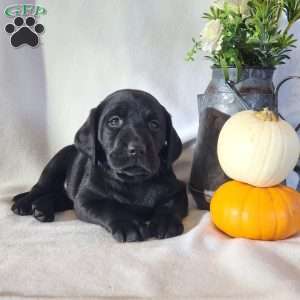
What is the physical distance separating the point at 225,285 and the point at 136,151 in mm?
507

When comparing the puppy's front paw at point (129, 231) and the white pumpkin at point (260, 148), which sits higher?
the white pumpkin at point (260, 148)

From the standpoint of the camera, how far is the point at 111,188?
5.05 feet

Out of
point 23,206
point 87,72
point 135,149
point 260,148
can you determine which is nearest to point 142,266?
point 135,149

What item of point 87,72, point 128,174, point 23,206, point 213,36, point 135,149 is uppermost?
point 213,36

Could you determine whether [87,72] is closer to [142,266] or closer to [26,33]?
[26,33]

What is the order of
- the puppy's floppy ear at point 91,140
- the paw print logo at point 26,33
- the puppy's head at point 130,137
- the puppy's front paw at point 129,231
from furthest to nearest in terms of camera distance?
the paw print logo at point 26,33, the puppy's floppy ear at point 91,140, the puppy's head at point 130,137, the puppy's front paw at point 129,231

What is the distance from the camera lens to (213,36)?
1498mm

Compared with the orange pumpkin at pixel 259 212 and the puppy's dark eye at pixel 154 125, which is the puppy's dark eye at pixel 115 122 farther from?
the orange pumpkin at pixel 259 212

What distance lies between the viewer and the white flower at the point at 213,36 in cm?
150

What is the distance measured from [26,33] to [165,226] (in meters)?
1.13

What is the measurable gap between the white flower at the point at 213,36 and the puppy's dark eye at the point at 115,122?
1.23ft

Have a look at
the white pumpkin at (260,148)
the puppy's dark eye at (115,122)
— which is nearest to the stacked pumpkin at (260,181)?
the white pumpkin at (260,148)

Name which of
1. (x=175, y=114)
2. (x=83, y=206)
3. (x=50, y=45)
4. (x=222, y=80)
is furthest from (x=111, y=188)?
(x=50, y=45)

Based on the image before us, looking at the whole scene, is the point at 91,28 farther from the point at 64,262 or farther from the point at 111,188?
the point at 64,262
